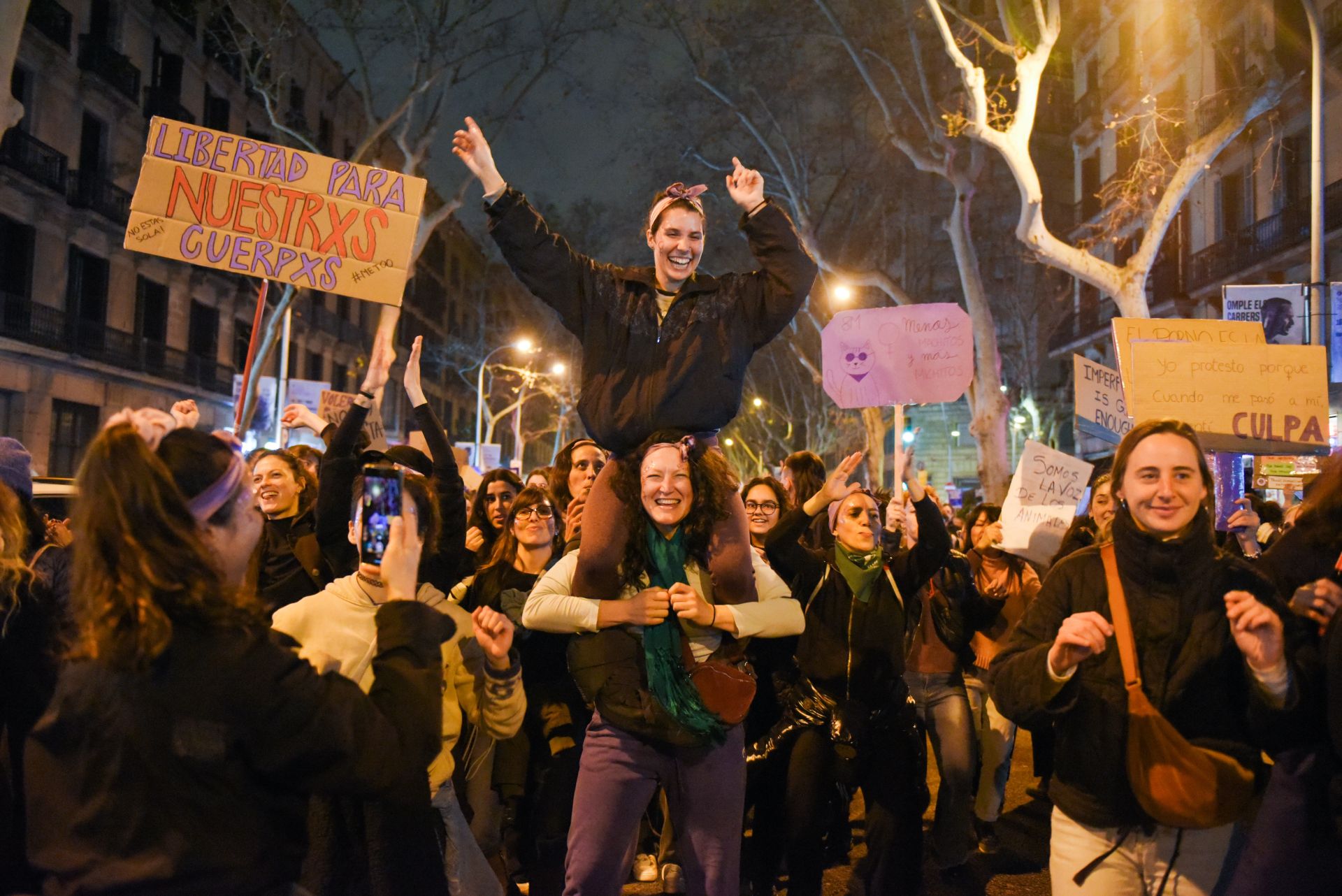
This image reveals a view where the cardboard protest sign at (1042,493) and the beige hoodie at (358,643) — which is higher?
the cardboard protest sign at (1042,493)

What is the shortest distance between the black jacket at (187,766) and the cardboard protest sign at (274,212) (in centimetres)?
413

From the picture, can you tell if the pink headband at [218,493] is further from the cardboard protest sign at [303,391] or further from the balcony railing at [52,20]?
the balcony railing at [52,20]

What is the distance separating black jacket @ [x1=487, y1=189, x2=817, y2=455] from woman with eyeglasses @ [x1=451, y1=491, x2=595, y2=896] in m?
1.56

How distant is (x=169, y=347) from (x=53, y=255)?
518 centimetres

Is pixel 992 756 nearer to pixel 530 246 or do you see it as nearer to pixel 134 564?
pixel 530 246

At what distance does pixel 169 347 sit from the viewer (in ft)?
98.3

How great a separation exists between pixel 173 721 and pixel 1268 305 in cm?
1344

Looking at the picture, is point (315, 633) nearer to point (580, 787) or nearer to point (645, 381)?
point (580, 787)

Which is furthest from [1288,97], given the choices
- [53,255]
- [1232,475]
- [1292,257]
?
[53,255]

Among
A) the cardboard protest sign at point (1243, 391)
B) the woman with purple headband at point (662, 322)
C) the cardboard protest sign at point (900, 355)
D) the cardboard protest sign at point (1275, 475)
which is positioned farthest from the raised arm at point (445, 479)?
the cardboard protest sign at point (1275, 475)

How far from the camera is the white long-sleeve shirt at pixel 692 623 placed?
144 inches

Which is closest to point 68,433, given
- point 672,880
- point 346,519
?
point 346,519

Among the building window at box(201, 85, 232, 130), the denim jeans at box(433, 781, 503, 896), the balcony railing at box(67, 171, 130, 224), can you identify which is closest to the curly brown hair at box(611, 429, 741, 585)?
the denim jeans at box(433, 781, 503, 896)

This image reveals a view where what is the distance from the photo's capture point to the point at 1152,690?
2957 mm
